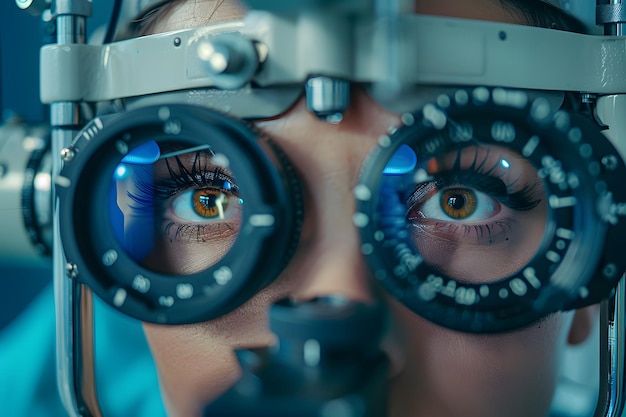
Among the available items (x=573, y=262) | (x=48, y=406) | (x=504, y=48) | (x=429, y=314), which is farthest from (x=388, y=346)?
(x=48, y=406)

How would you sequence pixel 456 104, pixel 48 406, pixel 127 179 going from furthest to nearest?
1. pixel 48 406
2. pixel 127 179
3. pixel 456 104

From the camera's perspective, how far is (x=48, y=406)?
134 centimetres

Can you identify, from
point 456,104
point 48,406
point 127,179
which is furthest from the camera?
point 48,406

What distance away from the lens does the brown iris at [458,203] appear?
706 millimetres

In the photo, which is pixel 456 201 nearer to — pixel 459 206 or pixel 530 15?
pixel 459 206

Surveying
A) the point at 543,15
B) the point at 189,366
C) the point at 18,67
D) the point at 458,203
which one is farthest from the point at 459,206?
the point at 18,67

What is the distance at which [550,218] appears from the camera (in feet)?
2.06

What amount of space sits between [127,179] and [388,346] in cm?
31

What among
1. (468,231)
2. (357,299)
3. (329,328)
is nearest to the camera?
(329,328)

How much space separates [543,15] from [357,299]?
35cm

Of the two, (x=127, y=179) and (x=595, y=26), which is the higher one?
(x=595, y=26)

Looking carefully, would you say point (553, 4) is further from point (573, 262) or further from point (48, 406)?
point (48, 406)

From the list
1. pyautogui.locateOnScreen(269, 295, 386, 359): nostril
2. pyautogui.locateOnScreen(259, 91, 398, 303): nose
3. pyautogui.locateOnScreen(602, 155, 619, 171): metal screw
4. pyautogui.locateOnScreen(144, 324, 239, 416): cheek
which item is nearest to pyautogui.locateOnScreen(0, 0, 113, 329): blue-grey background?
pyautogui.locateOnScreen(144, 324, 239, 416): cheek

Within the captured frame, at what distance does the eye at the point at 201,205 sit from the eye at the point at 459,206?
21cm
